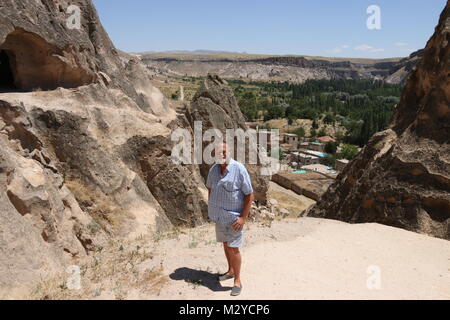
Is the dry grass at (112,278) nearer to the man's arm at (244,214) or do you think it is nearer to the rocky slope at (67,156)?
the rocky slope at (67,156)

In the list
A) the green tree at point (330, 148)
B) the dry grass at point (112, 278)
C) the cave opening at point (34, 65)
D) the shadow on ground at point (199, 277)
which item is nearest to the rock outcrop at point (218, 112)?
the cave opening at point (34, 65)

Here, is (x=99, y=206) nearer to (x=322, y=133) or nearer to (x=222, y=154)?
(x=222, y=154)

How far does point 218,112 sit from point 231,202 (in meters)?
11.0

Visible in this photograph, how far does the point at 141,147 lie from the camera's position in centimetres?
988

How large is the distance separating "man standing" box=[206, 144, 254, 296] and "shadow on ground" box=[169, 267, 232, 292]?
27 centimetres

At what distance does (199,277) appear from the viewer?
4.69 meters

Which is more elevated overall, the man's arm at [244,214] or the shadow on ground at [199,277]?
the man's arm at [244,214]

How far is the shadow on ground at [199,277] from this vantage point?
4461mm

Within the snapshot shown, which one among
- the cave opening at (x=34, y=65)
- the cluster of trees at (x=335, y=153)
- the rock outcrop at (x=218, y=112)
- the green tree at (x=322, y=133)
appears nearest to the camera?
the cave opening at (x=34, y=65)

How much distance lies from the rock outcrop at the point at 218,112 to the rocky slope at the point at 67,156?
3699mm

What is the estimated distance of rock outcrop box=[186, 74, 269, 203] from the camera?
14961 mm

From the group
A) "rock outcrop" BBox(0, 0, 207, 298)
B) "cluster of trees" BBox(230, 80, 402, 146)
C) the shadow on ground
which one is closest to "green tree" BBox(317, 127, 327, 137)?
"cluster of trees" BBox(230, 80, 402, 146)
